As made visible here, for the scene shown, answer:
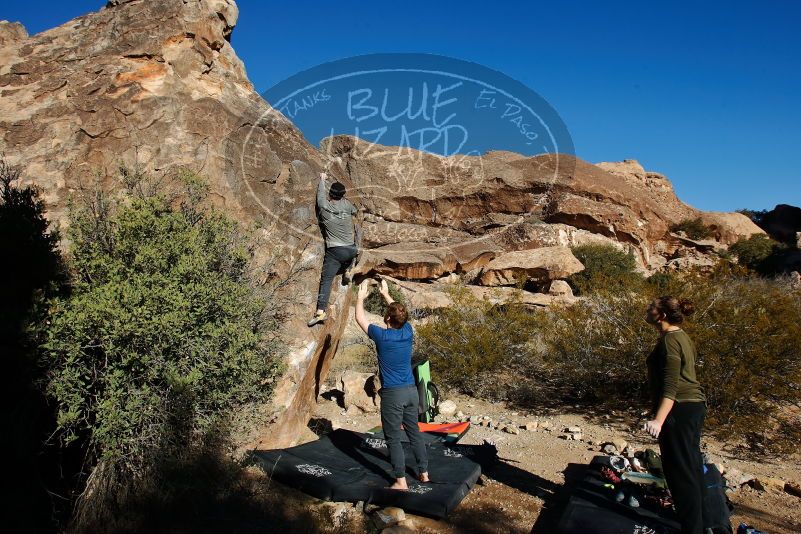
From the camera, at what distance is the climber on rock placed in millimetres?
5398

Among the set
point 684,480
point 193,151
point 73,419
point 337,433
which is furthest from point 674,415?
point 193,151

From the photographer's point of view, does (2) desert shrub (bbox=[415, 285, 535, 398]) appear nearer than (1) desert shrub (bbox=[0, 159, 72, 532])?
No

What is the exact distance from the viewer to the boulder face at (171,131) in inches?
209

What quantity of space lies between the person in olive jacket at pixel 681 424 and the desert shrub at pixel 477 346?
4.90 m

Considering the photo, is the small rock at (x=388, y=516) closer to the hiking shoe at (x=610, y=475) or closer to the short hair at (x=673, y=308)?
the hiking shoe at (x=610, y=475)

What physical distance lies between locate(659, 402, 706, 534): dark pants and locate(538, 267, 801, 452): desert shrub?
3.40m

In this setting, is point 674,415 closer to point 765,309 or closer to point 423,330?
point 765,309

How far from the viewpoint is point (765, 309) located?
6652 mm

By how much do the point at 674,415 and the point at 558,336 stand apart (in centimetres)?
537

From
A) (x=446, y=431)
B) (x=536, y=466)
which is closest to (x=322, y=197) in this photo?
(x=446, y=431)

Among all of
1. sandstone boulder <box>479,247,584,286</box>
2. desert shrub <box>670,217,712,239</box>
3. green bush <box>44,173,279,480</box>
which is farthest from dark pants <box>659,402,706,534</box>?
desert shrub <box>670,217,712,239</box>

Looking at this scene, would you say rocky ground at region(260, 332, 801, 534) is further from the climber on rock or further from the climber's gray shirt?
the climber's gray shirt

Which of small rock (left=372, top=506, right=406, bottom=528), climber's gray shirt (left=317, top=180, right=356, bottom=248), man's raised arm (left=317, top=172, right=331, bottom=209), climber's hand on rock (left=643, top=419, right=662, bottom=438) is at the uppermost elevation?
man's raised arm (left=317, top=172, right=331, bottom=209)

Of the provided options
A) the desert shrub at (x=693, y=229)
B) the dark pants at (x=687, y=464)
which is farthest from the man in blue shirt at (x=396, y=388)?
the desert shrub at (x=693, y=229)
